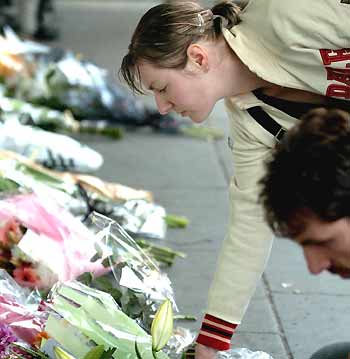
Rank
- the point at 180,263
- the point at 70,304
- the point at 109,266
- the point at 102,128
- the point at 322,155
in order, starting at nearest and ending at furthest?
the point at 322,155 < the point at 70,304 < the point at 109,266 < the point at 180,263 < the point at 102,128

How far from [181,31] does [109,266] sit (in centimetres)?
87

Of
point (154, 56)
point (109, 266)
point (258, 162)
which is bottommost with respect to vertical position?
point (109, 266)

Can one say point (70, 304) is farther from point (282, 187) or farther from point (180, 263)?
point (180, 263)

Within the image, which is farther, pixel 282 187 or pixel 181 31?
pixel 181 31

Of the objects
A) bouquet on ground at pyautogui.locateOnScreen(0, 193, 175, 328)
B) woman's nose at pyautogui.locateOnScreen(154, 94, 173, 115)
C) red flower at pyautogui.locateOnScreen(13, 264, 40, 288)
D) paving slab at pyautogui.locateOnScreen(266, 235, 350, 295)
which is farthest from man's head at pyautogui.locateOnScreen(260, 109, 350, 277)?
paving slab at pyautogui.locateOnScreen(266, 235, 350, 295)

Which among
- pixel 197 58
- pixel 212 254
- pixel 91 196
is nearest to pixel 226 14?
pixel 197 58

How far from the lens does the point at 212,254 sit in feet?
13.5

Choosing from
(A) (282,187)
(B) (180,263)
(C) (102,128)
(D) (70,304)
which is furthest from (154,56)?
(C) (102,128)

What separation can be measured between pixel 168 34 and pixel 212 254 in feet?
4.94

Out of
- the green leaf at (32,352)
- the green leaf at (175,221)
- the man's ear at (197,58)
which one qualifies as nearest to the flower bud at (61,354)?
the green leaf at (32,352)

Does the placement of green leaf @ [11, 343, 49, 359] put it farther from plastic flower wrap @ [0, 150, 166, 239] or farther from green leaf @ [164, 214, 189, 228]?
green leaf @ [164, 214, 189, 228]

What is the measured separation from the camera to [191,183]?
5090 mm

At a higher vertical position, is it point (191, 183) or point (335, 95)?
point (335, 95)

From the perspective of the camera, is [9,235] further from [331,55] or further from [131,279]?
[331,55]
